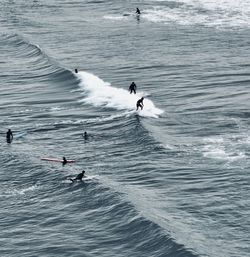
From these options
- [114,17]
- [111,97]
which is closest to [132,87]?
[111,97]

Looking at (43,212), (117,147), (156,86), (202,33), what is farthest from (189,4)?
(43,212)

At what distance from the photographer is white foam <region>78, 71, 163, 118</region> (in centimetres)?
9362

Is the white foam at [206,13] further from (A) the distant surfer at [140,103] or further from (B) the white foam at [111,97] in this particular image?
(A) the distant surfer at [140,103]

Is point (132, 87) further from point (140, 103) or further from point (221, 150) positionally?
point (221, 150)

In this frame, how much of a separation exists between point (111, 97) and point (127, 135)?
1545cm

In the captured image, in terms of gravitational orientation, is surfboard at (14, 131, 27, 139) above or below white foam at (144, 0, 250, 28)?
below

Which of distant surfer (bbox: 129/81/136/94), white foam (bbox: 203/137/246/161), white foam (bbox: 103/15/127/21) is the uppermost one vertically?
white foam (bbox: 103/15/127/21)

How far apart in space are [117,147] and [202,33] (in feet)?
172

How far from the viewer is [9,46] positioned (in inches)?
5182

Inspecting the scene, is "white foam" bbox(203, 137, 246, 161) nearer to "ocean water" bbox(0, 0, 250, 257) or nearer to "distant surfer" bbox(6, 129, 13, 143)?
"ocean water" bbox(0, 0, 250, 257)

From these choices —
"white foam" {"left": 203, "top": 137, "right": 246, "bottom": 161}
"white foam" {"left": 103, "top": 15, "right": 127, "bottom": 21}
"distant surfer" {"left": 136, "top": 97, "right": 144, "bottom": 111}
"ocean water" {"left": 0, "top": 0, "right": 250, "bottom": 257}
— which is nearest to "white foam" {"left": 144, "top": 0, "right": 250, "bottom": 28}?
"ocean water" {"left": 0, "top": 0, "right": 250, "bottom": 257}

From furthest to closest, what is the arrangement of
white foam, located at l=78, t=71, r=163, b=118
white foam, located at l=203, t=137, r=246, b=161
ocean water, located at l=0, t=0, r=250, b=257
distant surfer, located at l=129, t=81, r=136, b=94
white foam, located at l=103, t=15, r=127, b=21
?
white foam, located at l=103, t=15, r=127, b=21 < distant surfer, located at l=129, t=81, r=136, b=94 < white foam, located at l=78, t=71, r=163, b=118 < white foam, located at l=203, t=137, r=246, b=161 < ocean water, located at l=0, t=0, r=250, b=257

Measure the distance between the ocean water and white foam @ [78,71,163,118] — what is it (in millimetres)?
197

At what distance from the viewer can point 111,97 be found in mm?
99812
